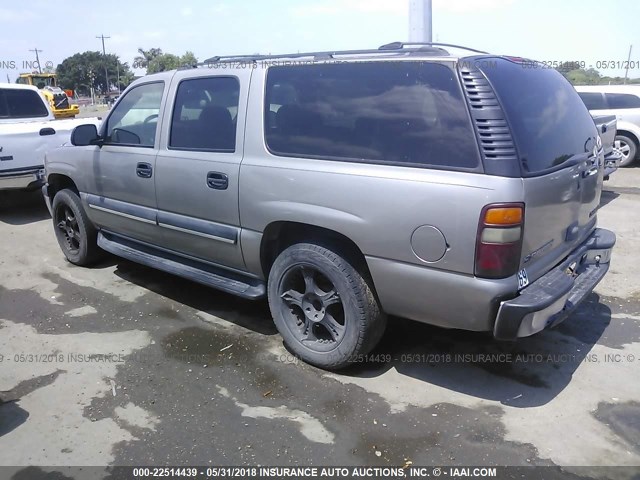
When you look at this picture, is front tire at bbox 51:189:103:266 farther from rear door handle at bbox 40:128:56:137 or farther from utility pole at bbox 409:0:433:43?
utility pole at bbox 409:0:433:43

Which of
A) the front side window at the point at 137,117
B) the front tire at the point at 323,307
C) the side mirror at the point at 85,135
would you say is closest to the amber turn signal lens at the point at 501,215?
the front tire at the point at 323,307

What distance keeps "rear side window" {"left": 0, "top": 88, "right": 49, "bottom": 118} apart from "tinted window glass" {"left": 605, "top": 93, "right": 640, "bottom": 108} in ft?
Result: 34.7

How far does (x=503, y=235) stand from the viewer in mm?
2676

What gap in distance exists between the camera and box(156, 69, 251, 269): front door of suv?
3.72 m

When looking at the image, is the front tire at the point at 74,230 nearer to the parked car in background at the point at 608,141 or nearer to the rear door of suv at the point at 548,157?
the rear door of suv at the point at 548,157

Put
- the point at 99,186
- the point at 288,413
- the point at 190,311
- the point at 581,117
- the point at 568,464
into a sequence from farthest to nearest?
the point at 99,186
the point at 190,311
the point at 581,117
the point at 288,413
the point at 568,464

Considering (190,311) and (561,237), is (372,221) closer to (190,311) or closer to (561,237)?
(561,237)

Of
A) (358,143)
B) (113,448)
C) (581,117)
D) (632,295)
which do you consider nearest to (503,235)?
(358,143)

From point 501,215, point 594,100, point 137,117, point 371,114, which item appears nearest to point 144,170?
point 137,117

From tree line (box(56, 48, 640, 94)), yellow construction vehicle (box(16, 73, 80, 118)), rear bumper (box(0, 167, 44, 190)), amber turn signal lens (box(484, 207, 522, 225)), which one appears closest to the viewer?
amber turn signal lens (box(484, 207, 522, 225))

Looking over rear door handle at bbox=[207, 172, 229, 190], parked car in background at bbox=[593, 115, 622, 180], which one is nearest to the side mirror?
rear door handle at bbox=[207, 172, 229, 190]

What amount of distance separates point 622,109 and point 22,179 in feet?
35.1

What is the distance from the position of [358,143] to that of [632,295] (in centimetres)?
308

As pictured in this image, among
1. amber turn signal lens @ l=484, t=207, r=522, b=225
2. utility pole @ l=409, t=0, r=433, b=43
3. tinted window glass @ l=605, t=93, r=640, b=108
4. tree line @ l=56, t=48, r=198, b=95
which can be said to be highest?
tree line @ l=56, t=48, r=198, b=95
